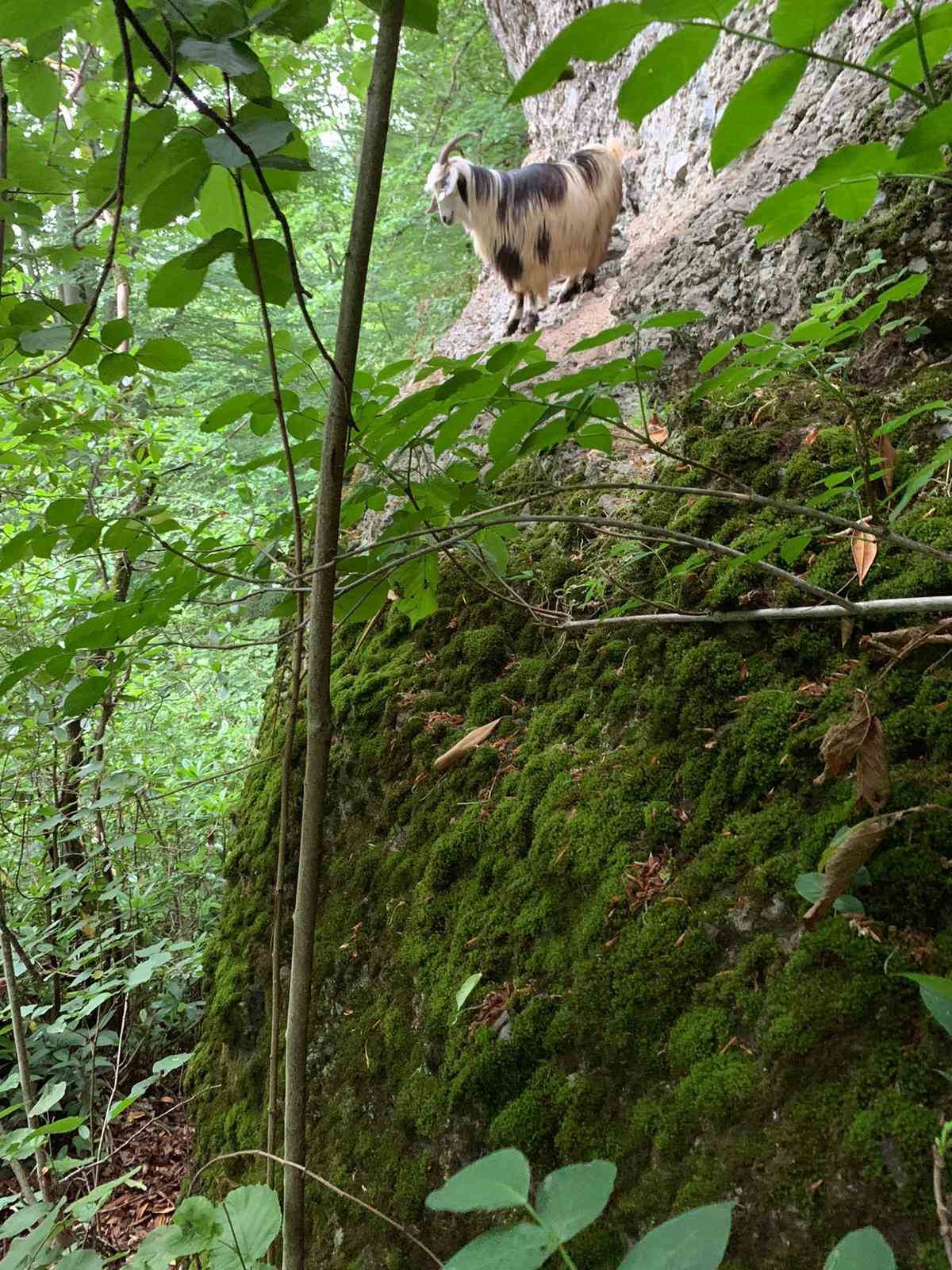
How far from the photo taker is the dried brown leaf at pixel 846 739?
1323 millimetres

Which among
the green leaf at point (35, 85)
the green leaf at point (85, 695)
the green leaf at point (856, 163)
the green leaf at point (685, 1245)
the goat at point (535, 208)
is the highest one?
the goat at point (535, 208)

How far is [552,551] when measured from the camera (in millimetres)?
2709

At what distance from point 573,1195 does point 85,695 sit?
1129 mm

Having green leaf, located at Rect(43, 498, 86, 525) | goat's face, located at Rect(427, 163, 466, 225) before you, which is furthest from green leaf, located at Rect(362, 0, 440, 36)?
goat's face, located at Rect(427, 163, 466, 225)

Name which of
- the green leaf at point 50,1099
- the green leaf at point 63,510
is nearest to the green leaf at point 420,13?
the green leaf at point 63,510

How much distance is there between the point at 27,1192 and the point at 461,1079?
1.39 meters

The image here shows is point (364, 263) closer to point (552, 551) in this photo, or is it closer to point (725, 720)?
point (725, 720)

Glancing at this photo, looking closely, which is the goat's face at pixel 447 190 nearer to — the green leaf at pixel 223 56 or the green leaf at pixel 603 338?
the green leaf at pixel 603 338

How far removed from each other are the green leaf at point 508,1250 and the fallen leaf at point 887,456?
1.68 metres

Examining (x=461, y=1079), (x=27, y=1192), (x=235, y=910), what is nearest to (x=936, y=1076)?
(x=461, y=1079)

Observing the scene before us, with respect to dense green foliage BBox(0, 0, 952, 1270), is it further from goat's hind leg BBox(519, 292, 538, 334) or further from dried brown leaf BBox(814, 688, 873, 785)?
goat's hind leg BBox(519, 292, 538, 334)

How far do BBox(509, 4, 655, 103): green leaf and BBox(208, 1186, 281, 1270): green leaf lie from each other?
148cm

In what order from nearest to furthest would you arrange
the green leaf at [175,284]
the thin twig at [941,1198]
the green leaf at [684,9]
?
1. the green leaf at [684,9]
2. the thin twig at [941,1198]
3. the green leaf at [175,284]

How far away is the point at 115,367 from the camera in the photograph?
127cm
